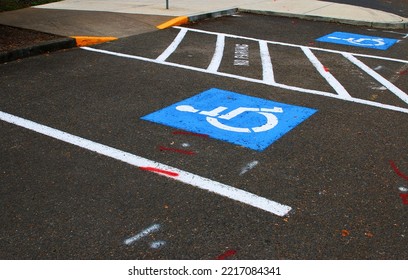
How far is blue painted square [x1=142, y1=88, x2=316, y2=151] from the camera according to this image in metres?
5.05

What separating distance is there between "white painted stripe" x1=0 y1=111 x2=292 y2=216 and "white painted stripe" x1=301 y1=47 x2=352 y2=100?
315 cm

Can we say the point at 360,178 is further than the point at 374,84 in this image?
No

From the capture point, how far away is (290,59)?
8.40 meters

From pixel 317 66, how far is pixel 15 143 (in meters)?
5.29

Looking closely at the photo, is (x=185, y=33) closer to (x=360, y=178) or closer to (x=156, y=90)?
(x=156, y=90)

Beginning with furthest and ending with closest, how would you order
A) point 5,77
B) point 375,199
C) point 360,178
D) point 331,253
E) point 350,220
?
point 5,77
point 360,178
point 375,199
point 350,220
point 331,253

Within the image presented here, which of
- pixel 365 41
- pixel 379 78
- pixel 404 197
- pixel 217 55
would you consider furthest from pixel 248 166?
pixel 365 41

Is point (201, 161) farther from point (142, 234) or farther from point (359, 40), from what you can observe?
point (359, 40)

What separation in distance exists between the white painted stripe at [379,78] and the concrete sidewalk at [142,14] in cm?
392

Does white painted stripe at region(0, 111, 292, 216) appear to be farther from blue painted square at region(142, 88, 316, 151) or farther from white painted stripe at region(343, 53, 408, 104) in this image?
white painted stripe at region(343, 53, 408, 104)

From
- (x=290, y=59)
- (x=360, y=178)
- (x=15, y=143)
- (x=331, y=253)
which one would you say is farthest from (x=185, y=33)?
(x=331, y=253)

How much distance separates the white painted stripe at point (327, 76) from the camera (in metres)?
6.59

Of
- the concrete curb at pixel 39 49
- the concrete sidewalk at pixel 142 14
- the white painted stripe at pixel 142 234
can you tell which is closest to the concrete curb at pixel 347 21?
the concrete sidewalk at pixel 142 14

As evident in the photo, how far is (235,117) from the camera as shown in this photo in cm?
556
